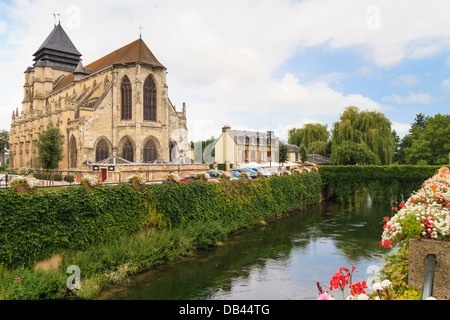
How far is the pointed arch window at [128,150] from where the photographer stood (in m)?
36.6

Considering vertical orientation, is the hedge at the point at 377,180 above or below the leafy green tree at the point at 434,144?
below

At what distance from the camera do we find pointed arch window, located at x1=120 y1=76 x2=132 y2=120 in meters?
37.3

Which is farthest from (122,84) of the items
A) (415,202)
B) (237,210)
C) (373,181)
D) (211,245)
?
(415,202)

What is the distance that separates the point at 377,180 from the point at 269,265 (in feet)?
73.7

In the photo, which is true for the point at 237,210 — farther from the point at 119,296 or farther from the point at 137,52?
the point at 137,52

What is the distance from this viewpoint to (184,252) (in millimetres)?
13992

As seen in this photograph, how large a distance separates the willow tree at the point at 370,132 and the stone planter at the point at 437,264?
42714 mm

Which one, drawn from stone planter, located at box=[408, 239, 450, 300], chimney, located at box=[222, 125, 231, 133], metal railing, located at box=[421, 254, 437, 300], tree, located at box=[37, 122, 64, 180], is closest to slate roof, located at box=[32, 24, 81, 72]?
chimney, located at box=[222, 125, 231, 133]

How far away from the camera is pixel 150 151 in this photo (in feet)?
123

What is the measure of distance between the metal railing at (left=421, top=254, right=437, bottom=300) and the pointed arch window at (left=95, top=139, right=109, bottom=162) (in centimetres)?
3560

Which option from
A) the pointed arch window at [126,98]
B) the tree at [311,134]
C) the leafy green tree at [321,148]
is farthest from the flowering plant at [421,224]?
the tree at [311,134]

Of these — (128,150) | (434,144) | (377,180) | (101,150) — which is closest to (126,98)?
(128,150)

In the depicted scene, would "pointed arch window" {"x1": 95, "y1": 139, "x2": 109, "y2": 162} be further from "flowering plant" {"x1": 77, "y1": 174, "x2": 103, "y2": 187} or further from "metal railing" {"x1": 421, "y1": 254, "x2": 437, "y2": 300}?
"metal railing" {"x1": 421, "y1": 254, "x2": 437, "y2": 300}

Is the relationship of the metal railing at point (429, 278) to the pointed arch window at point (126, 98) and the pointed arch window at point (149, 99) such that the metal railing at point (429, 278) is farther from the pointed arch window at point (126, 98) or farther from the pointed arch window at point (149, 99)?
the pointed arch window at point (126, 98)
